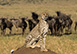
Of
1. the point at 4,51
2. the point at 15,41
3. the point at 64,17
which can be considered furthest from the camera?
the point at 64,17

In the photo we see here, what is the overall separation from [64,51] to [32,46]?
178 inches

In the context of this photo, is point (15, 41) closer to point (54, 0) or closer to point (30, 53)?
point (30, 53)

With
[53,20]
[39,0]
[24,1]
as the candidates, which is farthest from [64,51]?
[39,0]

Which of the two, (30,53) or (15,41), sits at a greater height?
(30,53)

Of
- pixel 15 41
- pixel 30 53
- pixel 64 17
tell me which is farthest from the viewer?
pixel 64 17

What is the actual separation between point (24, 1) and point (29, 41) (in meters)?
73.4

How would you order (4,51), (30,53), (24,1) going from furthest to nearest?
(24,1) < (4,51) < (30,53)

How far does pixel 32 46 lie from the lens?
28.3 feet

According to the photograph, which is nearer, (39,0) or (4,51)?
(4,51)

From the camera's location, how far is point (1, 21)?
61.7 feet

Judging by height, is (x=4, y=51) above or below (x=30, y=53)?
below

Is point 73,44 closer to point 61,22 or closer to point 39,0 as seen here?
point 61,22

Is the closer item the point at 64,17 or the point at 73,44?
the point at 73,44

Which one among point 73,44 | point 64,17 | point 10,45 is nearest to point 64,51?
point 73,44
